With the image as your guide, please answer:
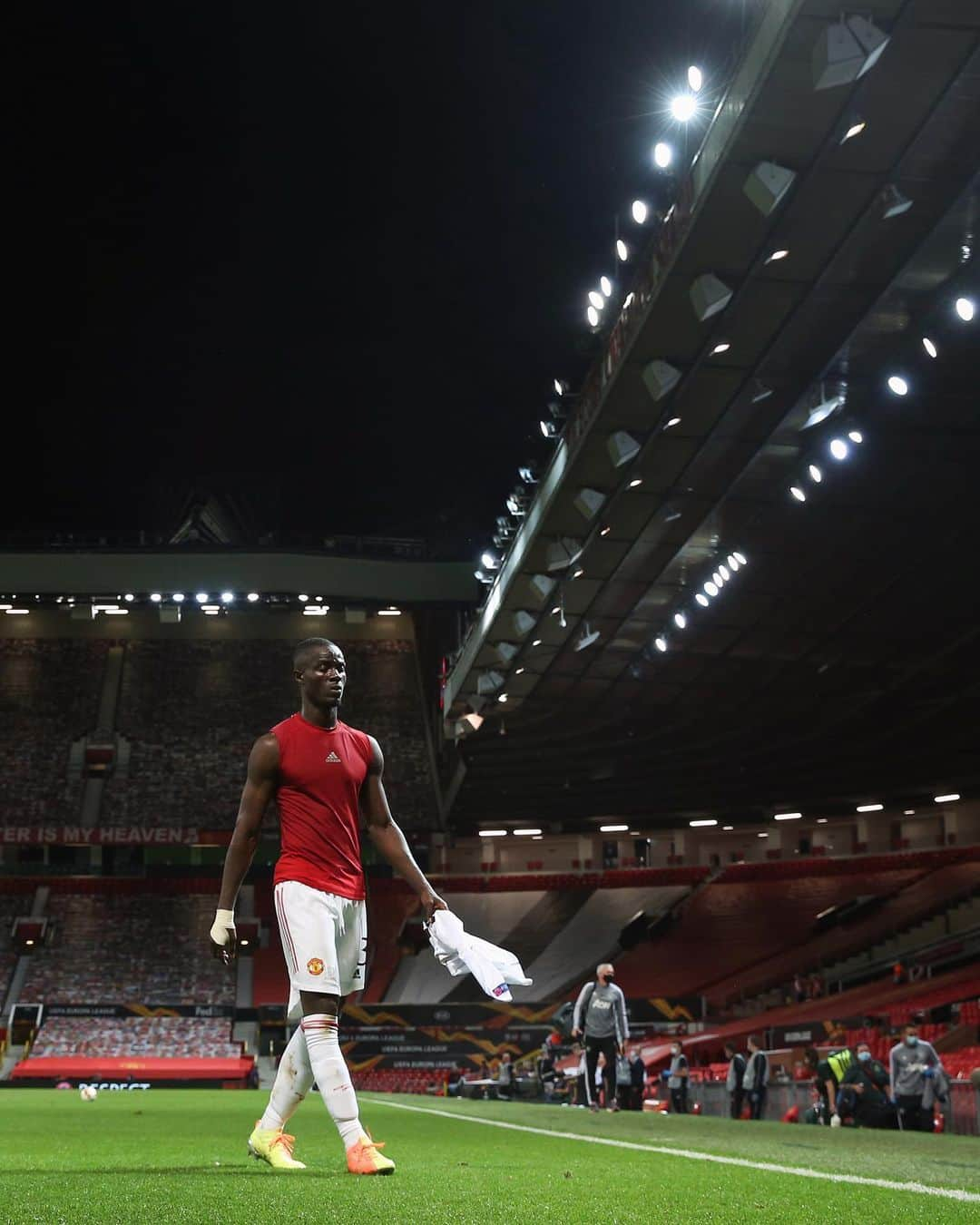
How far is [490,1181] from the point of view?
204 inches

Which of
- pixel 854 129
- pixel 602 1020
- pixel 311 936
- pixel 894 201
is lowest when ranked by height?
pixel 311 936

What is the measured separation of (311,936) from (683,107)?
1101 cm

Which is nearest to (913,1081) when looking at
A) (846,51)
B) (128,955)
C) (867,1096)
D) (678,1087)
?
(867,1096)

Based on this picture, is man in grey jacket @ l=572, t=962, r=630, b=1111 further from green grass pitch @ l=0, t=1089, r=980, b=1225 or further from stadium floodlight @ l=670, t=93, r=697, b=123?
stadium floodlight @ l=670, t=93, r=697, b=123

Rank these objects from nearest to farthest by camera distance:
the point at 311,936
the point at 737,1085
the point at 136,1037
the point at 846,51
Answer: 1. the point at 311,936
2. the point at 846,51
3. the point at 737,1085
4. the point at 136,1037

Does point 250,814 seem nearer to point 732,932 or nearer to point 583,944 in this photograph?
point 732,932

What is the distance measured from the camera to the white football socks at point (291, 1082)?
562 cm

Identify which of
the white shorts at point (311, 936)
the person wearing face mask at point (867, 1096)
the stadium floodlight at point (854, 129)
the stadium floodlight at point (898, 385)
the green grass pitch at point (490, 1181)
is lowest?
the green grass pitch at point (490, 1181)

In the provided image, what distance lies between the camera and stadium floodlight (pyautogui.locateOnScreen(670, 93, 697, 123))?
13688mm

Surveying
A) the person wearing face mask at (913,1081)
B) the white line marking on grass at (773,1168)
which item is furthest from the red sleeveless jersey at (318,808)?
the person wearing face mask at (913,1081)

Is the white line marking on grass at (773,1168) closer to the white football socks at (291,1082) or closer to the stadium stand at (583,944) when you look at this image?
the white football socks at (291,1082)

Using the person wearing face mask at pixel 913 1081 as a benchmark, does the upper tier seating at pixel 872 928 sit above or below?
above

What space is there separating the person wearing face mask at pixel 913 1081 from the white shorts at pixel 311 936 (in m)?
12.3

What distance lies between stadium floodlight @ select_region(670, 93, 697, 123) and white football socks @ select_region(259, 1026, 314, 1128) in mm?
10878
